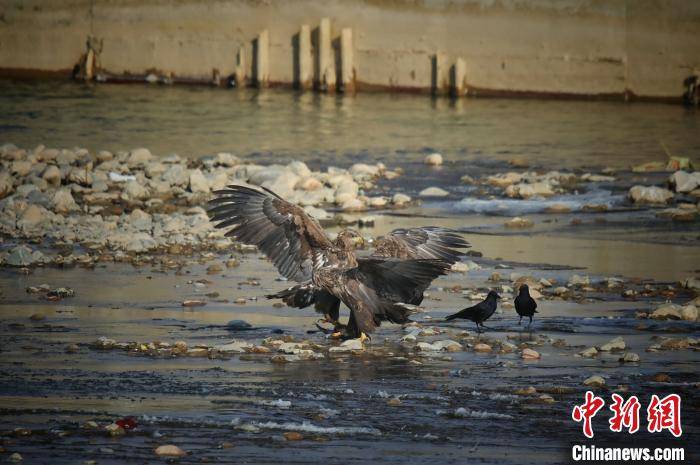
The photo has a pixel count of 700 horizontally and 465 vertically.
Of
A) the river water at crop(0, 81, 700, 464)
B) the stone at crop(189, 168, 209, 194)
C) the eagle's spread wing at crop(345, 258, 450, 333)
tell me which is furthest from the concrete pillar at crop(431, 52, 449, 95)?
the eagle's spread wing at crop(345, 258, 450, 333)

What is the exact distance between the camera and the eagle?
347 inches

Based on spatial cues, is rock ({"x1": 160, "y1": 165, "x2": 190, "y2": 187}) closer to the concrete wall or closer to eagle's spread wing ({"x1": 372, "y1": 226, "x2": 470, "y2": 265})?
eagle's spread wing ({"x1": 372, "y1": 226, "x2": 470, "y2": 265})

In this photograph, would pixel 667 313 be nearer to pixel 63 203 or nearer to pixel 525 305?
pixel 525 305

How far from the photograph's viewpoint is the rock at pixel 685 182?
16.4 meters

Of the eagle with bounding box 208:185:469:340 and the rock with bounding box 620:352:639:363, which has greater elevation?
the eagle with bounding box 208:185:469:340

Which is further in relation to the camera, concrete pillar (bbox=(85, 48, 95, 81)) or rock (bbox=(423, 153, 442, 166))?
concrete pillar (bbox=(85, 48, 95, 81))

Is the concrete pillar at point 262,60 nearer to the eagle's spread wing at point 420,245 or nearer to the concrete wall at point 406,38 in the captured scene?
the concrete wall at point 406,38

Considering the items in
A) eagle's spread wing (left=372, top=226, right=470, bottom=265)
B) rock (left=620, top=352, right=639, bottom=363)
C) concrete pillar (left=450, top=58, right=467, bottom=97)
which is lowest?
rock (left=620, top=352, right=639, bottom=363)

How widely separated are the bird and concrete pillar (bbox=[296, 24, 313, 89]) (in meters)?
20.1

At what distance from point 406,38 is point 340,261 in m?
21.4

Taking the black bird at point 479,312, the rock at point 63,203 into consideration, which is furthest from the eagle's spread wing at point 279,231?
the rock at point 63,203

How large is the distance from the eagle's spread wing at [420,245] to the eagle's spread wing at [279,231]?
0.50 meters

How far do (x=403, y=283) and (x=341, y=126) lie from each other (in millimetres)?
15895

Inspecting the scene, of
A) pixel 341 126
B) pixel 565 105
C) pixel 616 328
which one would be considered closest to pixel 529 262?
pixel 616 328
